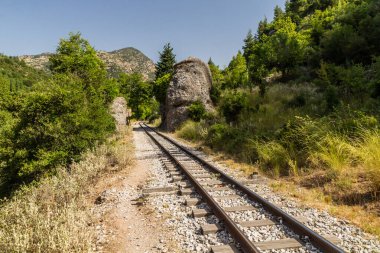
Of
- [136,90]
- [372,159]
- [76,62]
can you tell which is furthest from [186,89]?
[136,90]

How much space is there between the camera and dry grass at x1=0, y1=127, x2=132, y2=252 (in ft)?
12.3

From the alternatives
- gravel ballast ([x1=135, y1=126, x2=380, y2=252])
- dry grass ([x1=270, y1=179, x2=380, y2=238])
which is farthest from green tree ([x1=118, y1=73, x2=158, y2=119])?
gravel ballast ([x1=135, y1=126, x2=380, y2=252])

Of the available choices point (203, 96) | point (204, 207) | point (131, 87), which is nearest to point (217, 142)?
point (204, 207)

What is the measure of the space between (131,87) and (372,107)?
4976 cm

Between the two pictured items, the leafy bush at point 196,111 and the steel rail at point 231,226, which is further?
the leafy bush at point 196,111

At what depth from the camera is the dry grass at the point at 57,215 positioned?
12.3 feet

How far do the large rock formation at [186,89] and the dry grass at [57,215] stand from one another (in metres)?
17.4

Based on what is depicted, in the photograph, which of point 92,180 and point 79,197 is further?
point 92,180

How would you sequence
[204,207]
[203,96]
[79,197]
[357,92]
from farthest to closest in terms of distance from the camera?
[203,96] → [357,92] → [79,197] → [204,207]

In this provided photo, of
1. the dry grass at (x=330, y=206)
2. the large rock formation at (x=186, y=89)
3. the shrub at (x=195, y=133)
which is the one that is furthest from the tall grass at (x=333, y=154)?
the large rock formation at (x=186, y=89)

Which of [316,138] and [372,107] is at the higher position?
[372,107]

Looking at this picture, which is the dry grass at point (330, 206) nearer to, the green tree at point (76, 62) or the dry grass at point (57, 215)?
the dry grass at point (57, 215)

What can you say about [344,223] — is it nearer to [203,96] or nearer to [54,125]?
[54,125]

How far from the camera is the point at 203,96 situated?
28.1m
